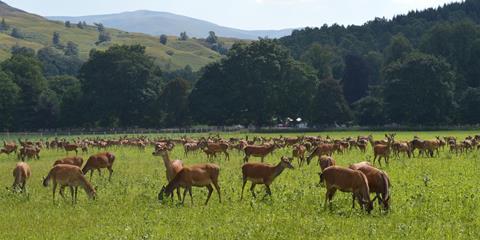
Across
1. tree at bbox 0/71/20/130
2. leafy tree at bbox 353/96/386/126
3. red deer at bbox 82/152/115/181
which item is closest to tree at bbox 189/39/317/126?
leafy tree at bbox 353/96/386/126

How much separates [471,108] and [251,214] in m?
78.5

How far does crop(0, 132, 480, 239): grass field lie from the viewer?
15.7 m

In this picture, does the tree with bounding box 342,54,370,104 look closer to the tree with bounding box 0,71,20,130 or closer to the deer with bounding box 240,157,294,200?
the tree with bounding box 0,71,20,130

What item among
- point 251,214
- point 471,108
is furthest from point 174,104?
point 251,214

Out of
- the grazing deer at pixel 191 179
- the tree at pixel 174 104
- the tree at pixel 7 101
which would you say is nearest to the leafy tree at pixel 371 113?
the tree at pixel 174 104

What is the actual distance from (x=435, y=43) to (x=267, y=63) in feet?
115

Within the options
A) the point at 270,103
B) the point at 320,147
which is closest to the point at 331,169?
the point at 320,147

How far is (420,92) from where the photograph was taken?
89688 mm

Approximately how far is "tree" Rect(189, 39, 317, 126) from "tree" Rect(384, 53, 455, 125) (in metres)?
11.5

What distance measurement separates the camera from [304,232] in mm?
15797

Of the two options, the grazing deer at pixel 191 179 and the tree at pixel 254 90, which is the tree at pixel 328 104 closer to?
the tree at pixel 254 90

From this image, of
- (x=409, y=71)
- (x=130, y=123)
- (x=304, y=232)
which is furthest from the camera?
(x=130, y=123)

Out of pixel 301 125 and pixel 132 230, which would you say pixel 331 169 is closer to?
pixel 132 230

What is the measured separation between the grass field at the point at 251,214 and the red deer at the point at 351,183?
1.22 ft
